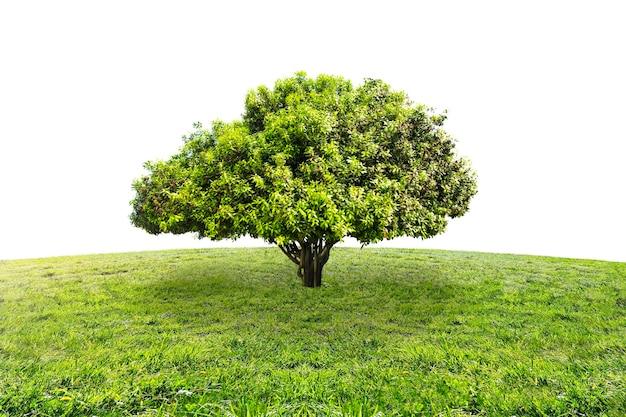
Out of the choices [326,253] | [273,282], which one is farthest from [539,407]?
[273,282]

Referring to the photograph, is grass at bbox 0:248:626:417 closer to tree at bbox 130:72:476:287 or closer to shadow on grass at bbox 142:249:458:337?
shadow on grass at bbox 142:249:458:337

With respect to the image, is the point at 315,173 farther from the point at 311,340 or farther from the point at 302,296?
the point at 302,296

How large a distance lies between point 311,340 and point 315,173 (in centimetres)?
490

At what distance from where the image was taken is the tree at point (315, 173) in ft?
43.0

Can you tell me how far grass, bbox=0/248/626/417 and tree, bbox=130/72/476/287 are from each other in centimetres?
277

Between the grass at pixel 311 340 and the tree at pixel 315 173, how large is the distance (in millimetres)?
2774

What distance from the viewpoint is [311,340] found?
1252cm

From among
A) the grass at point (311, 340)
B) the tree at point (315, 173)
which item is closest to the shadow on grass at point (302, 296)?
the grass at point (311, 340)

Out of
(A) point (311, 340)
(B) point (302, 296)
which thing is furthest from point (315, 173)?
(B) point (302, 296)

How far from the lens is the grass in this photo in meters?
8.22

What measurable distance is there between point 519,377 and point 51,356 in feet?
36.9

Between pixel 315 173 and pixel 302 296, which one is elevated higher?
pixel 315 173

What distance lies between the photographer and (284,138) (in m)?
14.1

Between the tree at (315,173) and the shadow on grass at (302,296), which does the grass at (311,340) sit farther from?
the tree at (315,173)
